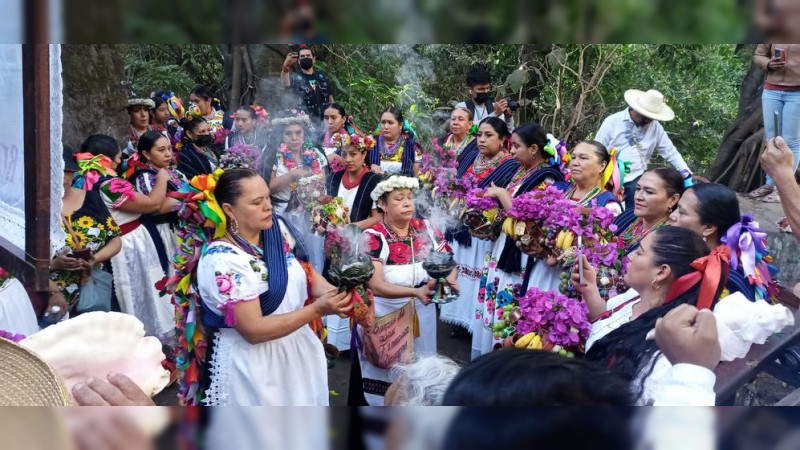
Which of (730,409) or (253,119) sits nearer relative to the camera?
(730,409)

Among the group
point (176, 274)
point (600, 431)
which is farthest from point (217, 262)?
point (600, 431)

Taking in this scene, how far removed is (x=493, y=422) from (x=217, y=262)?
→ 1606mm

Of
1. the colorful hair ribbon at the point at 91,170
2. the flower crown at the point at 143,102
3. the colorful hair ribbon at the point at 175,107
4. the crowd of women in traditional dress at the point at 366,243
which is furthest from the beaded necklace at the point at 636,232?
the colorful hair ribbon at the point at 91,170

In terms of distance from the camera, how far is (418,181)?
3006 millimetres

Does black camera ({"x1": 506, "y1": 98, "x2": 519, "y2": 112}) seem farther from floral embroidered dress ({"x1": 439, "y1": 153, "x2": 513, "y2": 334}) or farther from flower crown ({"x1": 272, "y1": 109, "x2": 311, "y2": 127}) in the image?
flower crown ({"x1": 272, "y1": 109, "x2": 311, "y2": 127})

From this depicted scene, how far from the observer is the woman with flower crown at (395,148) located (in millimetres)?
2896

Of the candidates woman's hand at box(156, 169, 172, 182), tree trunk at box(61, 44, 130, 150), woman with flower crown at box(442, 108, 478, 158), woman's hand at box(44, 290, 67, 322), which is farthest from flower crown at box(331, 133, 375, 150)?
woman's hand at box(44, 290, 67, 322)

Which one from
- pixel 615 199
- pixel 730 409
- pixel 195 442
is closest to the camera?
pixel 195 442

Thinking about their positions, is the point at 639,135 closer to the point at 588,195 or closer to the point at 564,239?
the point at 588,195

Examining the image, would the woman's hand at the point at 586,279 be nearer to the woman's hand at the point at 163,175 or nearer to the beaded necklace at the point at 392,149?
the beaded necklace at the point at 392,149

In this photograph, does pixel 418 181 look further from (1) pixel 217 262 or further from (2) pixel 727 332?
(2) pixel 727 332

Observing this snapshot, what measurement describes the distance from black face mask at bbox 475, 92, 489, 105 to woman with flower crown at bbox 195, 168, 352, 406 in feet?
2.66

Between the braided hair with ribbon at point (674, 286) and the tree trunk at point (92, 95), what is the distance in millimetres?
1908

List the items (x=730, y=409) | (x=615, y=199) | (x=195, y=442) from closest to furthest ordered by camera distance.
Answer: (x=195, y=442), (x=730, y=409), (x=615, y=199)
